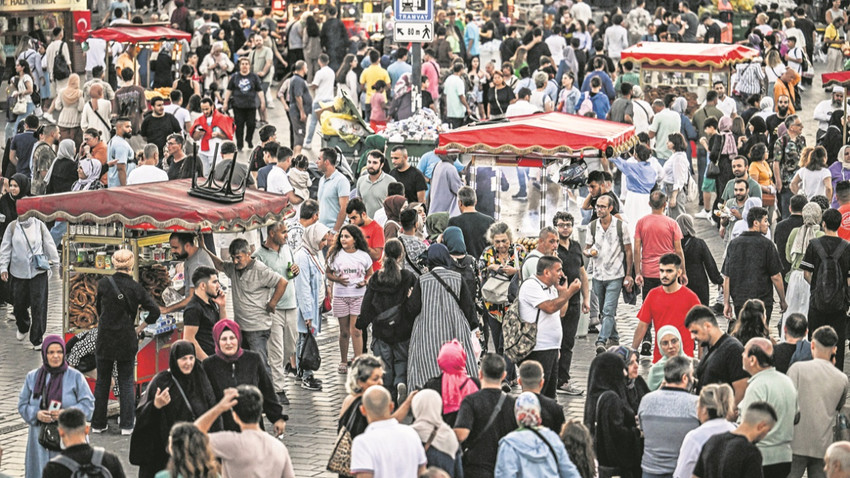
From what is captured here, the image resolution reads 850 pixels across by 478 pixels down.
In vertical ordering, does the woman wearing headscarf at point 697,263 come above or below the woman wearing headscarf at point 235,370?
below

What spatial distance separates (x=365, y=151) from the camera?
64.5ft

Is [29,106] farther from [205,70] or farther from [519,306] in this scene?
[519,306]

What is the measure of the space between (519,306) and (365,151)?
27.4ft

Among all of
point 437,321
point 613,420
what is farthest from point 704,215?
point 613,420

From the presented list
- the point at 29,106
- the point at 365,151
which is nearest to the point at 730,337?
the point at 365,151

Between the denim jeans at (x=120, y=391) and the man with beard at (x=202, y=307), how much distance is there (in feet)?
2.62

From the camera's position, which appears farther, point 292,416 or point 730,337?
point 292,416

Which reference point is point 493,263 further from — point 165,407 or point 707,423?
point 707,423

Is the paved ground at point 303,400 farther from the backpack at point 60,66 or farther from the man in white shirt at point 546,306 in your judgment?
the backpack at point 60,66

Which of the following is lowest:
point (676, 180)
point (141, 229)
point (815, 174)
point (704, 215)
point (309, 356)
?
point (704, 215)

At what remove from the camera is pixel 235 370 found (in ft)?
32.7

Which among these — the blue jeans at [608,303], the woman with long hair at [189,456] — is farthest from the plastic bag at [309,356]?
the woman with long hair at [189,456]

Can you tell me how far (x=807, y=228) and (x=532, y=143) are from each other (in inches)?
131

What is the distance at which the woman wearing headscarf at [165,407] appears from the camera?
943 centimetres
